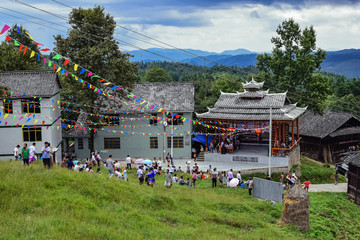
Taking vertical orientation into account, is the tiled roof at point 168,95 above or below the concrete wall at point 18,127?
above

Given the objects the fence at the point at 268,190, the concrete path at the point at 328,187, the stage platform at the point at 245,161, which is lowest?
the concrete path at the point at 328,187

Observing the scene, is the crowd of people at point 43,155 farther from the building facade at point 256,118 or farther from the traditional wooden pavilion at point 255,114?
the traditional wooden pavilion at point 255,114

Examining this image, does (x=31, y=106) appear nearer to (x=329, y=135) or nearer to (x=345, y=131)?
(x=329, y=135)

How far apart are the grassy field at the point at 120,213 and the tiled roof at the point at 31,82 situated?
14.0m

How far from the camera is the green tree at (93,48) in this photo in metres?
30.5

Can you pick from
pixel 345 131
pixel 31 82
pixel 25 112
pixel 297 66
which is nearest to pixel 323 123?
pixel 345 131

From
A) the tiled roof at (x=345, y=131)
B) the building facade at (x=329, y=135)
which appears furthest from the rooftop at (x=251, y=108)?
the building facade at (x=329, y=135)

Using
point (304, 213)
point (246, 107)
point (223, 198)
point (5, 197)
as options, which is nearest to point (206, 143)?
point (246, 107)

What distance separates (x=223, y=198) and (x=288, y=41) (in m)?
26.9

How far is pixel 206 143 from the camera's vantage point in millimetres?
34875

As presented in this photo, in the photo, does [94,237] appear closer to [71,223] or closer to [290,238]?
[71,223]

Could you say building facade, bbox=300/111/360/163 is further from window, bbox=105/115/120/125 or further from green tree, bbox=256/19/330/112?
window, bbox=105/115/120/125

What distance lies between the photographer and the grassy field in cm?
1192

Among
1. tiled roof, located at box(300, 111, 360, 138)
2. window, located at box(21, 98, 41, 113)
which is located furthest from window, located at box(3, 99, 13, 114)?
tiled roof, located at box(300, 111, 360, 138)
